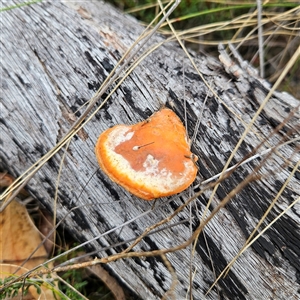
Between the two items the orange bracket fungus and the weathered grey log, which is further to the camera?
the weathered grey log

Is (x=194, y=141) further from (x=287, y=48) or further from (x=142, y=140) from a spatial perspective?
(x=287, y=48)

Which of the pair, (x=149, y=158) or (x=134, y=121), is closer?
(x=149, y=158)

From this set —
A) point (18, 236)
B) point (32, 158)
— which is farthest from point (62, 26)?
point (18, 236)

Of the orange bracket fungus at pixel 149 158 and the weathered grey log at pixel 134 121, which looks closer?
the orange bracket fungus at pixel 149 158
